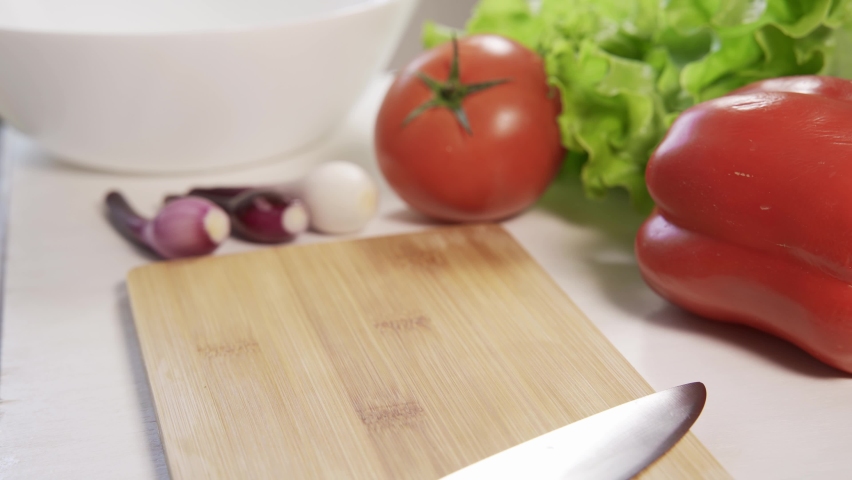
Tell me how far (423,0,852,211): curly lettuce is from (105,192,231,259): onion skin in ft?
1.23

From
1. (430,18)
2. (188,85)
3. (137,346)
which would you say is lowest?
(430,18)

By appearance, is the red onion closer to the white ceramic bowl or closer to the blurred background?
the white ceramic bowl

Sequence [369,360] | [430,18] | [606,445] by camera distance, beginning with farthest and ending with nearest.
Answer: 1. [430,18]
2. [369,360]
3. [606,445]

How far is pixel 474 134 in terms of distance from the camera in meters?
0.83

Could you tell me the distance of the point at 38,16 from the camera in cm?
112

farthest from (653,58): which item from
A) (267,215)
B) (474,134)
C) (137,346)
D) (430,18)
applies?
(430,18)

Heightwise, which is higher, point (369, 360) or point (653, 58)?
point (653, 58)

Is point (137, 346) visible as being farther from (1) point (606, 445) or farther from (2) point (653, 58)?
(2) point (653, 58)

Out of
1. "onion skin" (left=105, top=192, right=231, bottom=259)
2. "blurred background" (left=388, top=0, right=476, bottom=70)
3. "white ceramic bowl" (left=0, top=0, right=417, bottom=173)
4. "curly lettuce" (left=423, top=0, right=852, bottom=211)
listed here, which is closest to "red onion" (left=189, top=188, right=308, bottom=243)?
"onion skin" (left=105, top=192, right=231, bottom=259)

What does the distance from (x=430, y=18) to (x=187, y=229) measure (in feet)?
4.84

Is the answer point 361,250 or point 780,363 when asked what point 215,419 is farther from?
point 780,363

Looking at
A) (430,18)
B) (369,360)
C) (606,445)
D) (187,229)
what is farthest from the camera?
(430,18)

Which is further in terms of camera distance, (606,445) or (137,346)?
(137,346)

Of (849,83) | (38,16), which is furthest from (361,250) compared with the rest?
(38,16)
